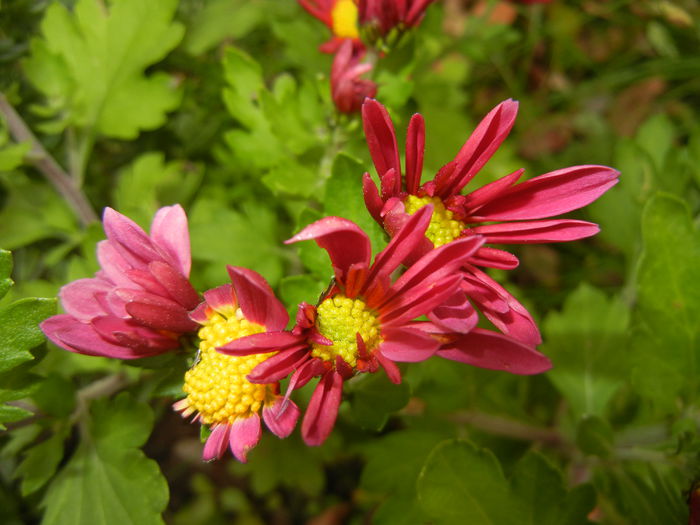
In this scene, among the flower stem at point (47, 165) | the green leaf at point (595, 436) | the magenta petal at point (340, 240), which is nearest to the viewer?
the magenta petal at point (340, 240)

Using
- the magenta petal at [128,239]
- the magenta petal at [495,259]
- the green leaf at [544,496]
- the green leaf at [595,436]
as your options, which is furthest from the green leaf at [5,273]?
the green leaf at [595,436]

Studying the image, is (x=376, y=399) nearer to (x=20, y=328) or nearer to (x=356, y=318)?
(x=356, y=318)

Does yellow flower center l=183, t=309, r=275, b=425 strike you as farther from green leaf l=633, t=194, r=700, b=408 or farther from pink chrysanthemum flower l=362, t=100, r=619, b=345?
green leaf l=633, t=194, r=700, b=408

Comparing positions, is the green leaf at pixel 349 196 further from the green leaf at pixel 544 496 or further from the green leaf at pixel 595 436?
the green leaf at pixel 595 436

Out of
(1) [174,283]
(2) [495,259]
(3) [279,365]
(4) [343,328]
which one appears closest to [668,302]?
(2) [495,259]

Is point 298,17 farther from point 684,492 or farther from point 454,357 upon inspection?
point 684,492

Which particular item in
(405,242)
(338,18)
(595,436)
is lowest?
(595,436)
